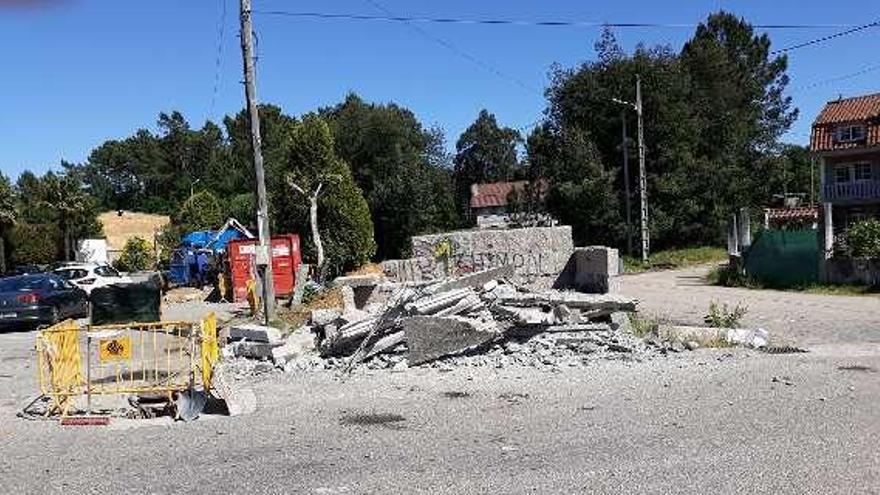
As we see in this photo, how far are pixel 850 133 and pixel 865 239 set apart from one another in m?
29.3

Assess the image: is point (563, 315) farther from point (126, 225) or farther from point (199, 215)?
point (126, 225)

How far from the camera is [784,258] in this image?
1062 inches

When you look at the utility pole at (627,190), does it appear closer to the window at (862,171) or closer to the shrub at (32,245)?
the window at (862,171)

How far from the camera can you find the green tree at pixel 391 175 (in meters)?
60.3

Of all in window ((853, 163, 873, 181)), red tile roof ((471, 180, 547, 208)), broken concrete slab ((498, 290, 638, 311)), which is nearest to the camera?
broken concrete slab ((498, 290, 638, 311))

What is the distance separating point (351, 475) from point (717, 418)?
3728 mm

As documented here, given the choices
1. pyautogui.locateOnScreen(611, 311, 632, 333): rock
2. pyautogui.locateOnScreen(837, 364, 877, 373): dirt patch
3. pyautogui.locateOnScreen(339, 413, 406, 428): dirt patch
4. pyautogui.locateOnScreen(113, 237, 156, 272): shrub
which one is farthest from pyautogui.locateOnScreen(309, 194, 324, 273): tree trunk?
pyautogui.locateOnScreen(113, 237, 156, 272): shrub

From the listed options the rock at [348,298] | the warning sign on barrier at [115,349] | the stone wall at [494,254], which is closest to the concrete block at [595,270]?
the stone wall at [494,254]

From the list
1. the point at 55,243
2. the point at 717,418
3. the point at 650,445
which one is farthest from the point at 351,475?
the point at 55,243

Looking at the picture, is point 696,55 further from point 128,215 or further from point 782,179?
point 128,215

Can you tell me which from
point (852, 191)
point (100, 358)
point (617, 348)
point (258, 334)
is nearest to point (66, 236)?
point (852, 191)

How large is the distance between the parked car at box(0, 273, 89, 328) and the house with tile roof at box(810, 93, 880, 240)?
3978 cm

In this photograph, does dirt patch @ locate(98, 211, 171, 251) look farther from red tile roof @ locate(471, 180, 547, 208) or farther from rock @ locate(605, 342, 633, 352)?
rock @ locate(605, 342, 633, 352)

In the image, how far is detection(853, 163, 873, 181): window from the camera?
50.9 m
